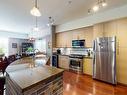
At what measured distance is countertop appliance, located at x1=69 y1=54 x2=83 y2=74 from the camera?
17.2ft

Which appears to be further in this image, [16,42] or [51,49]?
[16,42]

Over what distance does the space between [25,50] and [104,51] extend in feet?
26.1

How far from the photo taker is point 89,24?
5004 mm

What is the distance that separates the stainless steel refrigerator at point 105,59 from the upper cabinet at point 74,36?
0.87m

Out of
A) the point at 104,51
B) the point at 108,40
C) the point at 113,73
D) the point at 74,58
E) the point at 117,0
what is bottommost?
the point at 113,73

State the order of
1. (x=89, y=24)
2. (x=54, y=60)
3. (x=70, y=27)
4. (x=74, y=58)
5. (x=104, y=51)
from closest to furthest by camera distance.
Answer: (x=104, y=51)
(x=89, y=24)
(x=74, y=58)
(x=70, y=27)
(x=54, y=60)

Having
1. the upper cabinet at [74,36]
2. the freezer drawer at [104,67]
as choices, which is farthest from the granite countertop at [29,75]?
the upper cabinet at [74,36]

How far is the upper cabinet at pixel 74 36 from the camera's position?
5176 mm

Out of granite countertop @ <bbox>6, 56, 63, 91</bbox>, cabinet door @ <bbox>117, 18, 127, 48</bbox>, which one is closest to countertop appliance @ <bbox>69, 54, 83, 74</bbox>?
cabinet door @ <bbox>117, 18, 127, 48</bbox>

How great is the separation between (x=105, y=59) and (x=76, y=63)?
1.75 m

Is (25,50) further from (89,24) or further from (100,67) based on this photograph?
(100,67)

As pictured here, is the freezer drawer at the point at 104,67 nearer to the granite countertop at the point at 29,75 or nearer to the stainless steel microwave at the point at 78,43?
the stainless steel microwave at the point at 78,43

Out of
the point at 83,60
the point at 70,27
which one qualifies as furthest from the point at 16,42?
the point at 83,60

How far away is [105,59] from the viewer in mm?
4023
